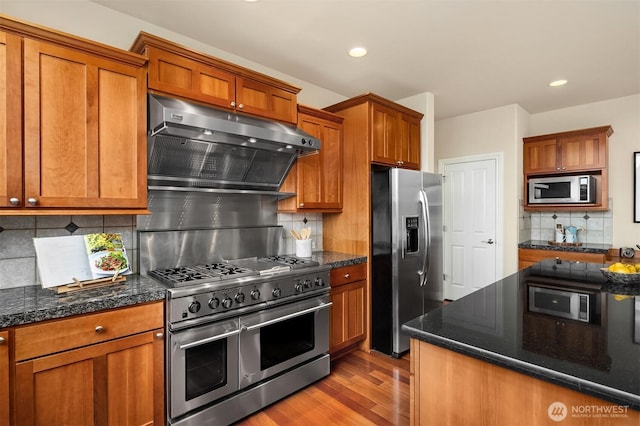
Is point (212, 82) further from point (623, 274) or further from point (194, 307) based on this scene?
point (623, 274)

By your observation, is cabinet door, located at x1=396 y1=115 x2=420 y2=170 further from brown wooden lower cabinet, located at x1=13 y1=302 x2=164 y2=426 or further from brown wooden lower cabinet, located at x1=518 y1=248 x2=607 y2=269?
brown wooden lower cabinet, located at x1=13 y1=302 x2=164 y2=426

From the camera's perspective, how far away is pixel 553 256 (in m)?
3.87

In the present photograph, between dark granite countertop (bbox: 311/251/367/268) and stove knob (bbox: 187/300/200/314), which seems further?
dark granite countertop (bbox: 311/251/367/268)

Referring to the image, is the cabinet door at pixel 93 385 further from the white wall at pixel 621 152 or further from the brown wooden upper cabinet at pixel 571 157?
the white wall at pixel 621 152

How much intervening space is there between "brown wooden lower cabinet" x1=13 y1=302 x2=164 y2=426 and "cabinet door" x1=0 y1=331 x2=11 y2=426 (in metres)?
0.03

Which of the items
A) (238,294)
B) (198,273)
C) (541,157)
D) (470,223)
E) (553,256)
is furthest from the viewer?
(470,223)

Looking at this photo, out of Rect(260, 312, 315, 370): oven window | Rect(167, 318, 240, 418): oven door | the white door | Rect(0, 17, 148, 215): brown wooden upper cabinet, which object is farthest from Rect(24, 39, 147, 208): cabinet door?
the white door

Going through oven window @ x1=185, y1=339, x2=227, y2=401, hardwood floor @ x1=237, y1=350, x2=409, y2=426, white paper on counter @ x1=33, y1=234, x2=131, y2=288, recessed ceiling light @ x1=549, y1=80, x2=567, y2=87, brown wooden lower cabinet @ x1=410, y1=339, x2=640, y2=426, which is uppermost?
recessed ceiling light @ x1=549, y1=80, x2=567, y2=87

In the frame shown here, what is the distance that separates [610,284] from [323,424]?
6.32 ft

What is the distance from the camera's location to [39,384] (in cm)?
145

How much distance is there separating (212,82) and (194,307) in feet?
4.99

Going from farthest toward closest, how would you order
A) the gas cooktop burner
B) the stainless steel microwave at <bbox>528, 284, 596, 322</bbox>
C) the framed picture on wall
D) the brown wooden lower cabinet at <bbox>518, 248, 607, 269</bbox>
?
1. the framed picture on wall
2. the brown wooden lower cabinet at <bbox>518, 248, 607, 269</bbox>
3. the gas cooktop burner
4. the stainless steel microwave at <bbox>528, 284, 596, 322</bbox>

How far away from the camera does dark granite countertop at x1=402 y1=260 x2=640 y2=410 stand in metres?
0.83

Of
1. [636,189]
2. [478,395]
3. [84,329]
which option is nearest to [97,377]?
[84,329]
